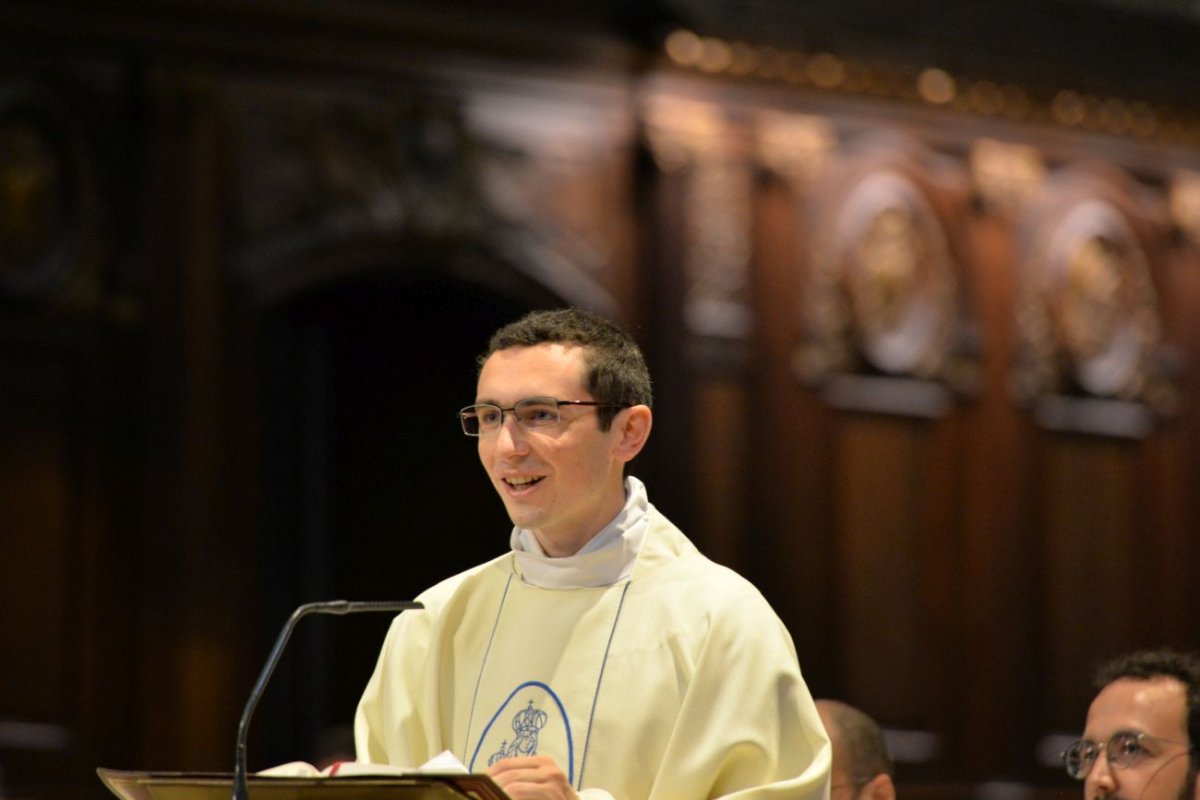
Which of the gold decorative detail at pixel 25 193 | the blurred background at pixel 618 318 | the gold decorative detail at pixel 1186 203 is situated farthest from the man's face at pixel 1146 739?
the gold decorative detail at pixel 1186 203

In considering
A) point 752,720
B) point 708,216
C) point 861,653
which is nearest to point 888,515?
point 861,653

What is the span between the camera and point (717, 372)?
8.76m

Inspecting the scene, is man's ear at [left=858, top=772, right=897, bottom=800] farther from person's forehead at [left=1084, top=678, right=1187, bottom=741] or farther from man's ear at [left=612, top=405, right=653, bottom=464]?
man's ear at [left=612, top=405, right=653, bottom=464]

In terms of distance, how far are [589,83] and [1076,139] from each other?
2.74 metres

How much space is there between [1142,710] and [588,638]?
1.30m

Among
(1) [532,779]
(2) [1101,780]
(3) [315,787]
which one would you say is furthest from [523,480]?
(2) [1101,780]

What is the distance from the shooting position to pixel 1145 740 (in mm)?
4270

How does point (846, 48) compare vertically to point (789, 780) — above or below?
above

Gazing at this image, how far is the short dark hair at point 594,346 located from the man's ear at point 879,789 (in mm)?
1395

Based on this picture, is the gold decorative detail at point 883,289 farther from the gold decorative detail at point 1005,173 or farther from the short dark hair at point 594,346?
the short dark hair at point 594,346

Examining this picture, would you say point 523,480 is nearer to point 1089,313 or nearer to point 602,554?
point 602,554

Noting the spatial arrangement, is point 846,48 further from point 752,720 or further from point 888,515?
point 752,720

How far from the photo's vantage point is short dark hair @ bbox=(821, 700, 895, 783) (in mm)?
4762

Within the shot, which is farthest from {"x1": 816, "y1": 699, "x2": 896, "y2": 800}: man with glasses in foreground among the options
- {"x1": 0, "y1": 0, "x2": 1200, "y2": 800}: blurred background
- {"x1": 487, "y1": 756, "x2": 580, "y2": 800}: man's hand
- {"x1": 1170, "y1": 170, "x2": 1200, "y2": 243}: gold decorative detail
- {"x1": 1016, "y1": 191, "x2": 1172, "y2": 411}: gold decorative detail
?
{"x1": 1170, "y1": 170, "x2": 1200, "y2": 243}: gold decorative detail
